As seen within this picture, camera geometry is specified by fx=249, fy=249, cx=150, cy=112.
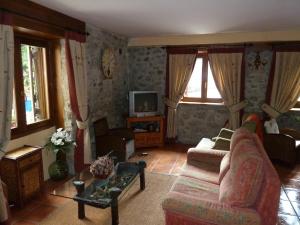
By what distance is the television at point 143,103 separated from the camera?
508cm

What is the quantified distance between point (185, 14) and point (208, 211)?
2500mm

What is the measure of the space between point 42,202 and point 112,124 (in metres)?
2.31

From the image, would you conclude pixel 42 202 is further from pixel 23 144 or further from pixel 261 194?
pixel 261 194

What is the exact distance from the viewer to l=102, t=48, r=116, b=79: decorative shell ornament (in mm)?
4478

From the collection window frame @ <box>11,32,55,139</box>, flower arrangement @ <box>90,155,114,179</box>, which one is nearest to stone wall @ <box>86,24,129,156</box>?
window frame @ <box>11,32,55,139</box>

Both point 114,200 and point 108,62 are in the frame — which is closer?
point 114,200

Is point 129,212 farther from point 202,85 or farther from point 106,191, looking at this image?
→ point 202,85

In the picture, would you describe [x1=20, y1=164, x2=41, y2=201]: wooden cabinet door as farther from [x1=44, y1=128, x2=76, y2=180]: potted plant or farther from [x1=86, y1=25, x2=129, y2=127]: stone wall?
[x1=86, y1=25, x2=129, y2=127]: stone wall

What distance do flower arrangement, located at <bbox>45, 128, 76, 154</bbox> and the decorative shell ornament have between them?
1515mm

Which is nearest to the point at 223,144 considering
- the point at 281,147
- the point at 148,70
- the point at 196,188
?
the point at 196,188

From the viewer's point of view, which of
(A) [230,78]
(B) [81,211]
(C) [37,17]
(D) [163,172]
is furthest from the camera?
(A) [230,78]

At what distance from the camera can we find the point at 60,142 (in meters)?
3.38

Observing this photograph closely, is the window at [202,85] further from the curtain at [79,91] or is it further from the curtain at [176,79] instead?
the curtain at [79,91]

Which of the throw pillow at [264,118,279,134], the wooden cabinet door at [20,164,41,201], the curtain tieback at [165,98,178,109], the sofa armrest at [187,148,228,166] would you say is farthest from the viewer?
the curtain tieback at [165,98,178,109]
